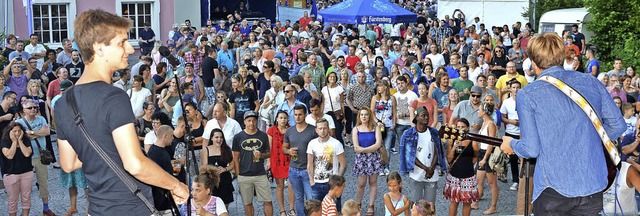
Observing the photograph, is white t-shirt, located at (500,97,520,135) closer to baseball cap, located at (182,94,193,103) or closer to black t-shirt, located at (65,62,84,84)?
baseball cap, located at (182,94,193,103)

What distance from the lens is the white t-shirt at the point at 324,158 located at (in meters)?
10.5

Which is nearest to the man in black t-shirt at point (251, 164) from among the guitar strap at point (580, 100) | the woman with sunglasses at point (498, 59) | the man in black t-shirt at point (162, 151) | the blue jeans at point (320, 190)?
the blue jeans at point (320, 190)

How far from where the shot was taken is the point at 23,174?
421 inches

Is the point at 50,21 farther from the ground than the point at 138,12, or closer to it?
closer to it

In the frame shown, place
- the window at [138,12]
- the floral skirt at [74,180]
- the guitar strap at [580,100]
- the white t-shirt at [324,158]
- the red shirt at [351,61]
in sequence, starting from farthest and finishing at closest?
the window at [138,12] → the red shirt at [351,61] → the floral skirt at [74,180] → the white t-shirt at [324,158] → the guitar strap at [580,100]

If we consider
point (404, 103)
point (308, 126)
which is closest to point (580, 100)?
point (308, 126)

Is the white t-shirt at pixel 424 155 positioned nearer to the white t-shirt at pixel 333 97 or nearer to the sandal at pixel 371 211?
the sandal at pixel 371 211

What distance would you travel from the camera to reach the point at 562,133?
4.71m

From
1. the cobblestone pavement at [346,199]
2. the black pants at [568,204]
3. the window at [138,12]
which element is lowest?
the cobblestone pavement at [346,199]

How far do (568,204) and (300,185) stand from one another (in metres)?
6.27

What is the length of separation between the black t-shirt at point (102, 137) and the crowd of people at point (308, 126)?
33 centimetres

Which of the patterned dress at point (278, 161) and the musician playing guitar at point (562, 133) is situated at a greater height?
the musician playing guitar at point (562, 133)

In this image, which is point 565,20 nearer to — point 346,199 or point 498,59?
point 498,59

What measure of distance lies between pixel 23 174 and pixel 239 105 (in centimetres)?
448
